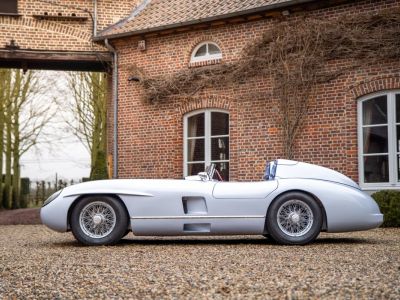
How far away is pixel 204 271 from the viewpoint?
5.20 meters

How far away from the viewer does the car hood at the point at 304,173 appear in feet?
25.7

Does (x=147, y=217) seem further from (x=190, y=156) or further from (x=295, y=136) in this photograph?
(x=190, y=156)

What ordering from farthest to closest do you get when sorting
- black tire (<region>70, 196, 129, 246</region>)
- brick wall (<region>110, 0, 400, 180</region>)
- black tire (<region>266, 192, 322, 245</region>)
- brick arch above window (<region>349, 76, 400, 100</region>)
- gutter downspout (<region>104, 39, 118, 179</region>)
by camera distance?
gutter downspout (<region>104, 39, 118, 179</region>) → brick wall (<region>110, 0, 400, 180</region>) → brick arch above window (<region>349, 76, 400, 100</region>) → black tire (<region>70, 196, 129, 246</region>) → black tire (<region>266, 192, 322, 245</region>)

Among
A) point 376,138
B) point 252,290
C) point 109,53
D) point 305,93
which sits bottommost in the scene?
point 252,290

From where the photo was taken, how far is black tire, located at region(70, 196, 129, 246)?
25.2 feet

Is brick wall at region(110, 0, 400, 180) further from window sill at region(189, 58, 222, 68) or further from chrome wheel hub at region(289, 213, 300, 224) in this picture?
chrome wheel hub at region(289, 213, 300, 224)

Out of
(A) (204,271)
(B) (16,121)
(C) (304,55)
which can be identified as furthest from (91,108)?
(A) (204,271)

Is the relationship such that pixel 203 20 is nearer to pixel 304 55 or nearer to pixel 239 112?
pixel 239 112

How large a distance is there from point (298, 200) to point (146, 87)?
8428 mm

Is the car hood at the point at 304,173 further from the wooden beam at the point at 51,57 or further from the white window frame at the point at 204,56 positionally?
the wooden beam at the point at 51,57

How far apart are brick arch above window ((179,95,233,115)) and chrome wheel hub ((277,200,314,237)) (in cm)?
667

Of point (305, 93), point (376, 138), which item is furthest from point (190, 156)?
point (376, 138)

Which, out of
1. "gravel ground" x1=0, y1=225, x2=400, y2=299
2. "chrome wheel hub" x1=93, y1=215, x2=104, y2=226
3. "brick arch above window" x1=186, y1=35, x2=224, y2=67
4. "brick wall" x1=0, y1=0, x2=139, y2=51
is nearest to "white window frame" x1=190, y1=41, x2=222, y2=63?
"brick arch above window" x1=186, y1=35, x2=224, y2=67

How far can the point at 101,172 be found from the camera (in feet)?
52.5
